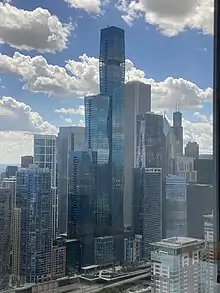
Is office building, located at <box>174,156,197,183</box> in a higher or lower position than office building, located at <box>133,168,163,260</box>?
higher

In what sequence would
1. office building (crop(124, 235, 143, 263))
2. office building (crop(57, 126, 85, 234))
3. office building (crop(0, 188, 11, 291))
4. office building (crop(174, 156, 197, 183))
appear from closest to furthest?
office building (crop(0, 188, 11, 291)), office building (crop(57, 126, 85, 234)), office building (crop(124, 235, 143, 263)), office building (crop(174, 156, 197, 183))

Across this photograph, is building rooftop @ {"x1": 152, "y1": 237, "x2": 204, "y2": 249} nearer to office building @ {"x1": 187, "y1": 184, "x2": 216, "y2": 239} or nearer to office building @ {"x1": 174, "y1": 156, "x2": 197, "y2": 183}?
office building @ {"x1": 187, "y1": 184, "x2": 216, "y2": 239}

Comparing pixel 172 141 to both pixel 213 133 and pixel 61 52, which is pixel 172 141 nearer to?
pixel 213 133

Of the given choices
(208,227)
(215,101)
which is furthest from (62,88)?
(208,227)

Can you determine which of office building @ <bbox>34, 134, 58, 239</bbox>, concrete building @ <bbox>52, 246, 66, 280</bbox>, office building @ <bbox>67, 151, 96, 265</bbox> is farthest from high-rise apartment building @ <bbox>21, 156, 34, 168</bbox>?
concrete building @ <bbox>52, 246, 66, 280</bbox>

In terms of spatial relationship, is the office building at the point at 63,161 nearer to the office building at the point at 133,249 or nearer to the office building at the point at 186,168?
the office building at the point at 133,249

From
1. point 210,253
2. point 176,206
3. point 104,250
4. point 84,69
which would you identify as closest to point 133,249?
point 104,250
